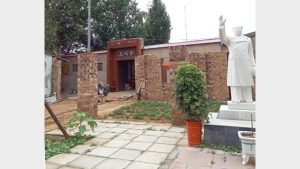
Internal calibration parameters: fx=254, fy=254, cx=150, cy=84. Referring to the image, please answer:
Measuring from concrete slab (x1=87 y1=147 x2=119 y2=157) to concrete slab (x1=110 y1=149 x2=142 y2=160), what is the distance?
112mm

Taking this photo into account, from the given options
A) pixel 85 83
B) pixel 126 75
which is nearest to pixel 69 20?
pixel 126 75

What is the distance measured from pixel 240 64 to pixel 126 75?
1457 centimetres

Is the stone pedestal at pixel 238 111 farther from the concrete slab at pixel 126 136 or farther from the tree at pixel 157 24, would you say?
the tree at pixel 157 24

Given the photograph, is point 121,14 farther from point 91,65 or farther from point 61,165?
point 61,165

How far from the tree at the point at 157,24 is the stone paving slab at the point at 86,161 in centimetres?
1892

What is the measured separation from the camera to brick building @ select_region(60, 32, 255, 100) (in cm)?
1076

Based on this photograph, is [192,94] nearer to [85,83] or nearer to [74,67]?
[85,83]

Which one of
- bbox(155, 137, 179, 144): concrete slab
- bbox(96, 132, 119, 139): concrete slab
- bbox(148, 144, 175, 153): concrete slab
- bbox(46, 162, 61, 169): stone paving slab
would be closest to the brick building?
bbox(155, 137, 179, 144): concrete slab

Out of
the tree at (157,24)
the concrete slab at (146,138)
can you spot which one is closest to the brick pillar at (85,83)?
the concrete slab at (146,138)

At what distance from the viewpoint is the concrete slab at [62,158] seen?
3.83m

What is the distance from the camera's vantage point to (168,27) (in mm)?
22594

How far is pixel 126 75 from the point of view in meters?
19.1
